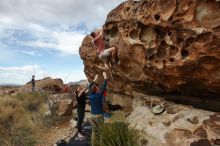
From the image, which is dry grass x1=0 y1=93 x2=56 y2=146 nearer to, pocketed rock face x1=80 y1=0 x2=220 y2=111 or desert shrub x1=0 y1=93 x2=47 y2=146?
desert shrub x1=0 y1=93 x2=47 y2=146

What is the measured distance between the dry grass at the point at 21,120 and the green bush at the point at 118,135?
4504mm

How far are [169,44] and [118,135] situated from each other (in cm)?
268

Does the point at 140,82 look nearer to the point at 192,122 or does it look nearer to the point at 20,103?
the point at 192,122

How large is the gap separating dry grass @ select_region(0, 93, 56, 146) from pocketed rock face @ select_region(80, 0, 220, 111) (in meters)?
4.98

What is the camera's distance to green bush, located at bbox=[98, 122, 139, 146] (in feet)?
28.5

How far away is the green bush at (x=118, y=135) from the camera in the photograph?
28.5 ft

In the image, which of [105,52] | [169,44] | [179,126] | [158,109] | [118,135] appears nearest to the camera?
[179,126]

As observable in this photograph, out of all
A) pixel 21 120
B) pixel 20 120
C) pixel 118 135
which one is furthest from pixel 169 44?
pixel 20 120

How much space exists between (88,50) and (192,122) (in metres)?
9.09

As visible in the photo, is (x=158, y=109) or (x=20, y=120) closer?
(x=158, y=109)

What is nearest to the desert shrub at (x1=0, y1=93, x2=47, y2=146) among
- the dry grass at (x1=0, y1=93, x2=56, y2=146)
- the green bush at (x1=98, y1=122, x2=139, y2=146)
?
the dry grass at (x1=0, y1=93, x2=56, y2=146)

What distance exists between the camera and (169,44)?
8.17 metres

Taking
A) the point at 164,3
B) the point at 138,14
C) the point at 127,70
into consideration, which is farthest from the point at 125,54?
the point at 164,3

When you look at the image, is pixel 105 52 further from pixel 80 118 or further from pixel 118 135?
pixel 80 118
